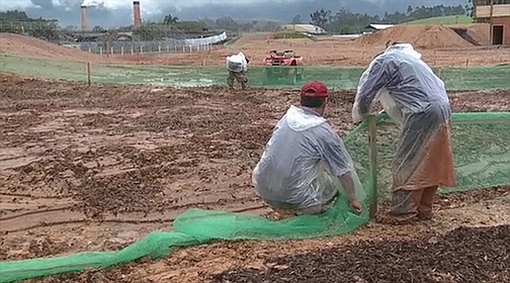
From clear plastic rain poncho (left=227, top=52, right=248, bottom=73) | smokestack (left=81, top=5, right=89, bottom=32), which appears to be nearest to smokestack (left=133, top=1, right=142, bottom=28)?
smokestack (left=81, top=5, right=89, bottom=32)

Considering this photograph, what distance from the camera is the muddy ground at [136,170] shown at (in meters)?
5.14

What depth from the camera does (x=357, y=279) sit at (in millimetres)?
3523

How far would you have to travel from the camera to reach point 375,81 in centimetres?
473

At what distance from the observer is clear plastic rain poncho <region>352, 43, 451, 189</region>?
4633mm

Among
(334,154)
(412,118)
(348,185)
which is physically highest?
(412,118)

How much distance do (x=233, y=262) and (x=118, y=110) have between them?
1022 centimetres

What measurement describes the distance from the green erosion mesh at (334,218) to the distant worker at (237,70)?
11.5 metres

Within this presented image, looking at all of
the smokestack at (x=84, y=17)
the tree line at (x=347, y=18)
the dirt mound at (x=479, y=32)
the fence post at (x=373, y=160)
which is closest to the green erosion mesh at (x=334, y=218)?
the fence post at (x=373, y=160)

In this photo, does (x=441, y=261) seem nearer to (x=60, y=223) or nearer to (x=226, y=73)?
(x=60, y=223)

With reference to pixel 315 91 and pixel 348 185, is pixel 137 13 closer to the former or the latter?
pixel 315 91

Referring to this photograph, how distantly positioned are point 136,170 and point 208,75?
37.4ft

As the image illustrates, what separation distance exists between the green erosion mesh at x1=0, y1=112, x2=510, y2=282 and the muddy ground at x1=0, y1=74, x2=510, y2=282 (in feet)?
0.46

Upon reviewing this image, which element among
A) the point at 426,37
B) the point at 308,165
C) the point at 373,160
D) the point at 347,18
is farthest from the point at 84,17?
the point at 308,165

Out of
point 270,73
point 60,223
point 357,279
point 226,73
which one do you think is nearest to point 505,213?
point 357,279
